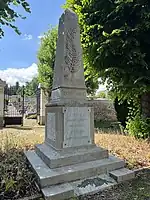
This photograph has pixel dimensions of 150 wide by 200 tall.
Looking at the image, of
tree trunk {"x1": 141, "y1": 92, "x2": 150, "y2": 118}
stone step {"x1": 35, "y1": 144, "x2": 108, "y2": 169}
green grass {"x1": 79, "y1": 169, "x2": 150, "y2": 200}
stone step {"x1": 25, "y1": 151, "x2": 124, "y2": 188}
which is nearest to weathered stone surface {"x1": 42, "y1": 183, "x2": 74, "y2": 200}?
stone step {"x1": 25, "y1": 151, "x2": 124, "y2": 188}

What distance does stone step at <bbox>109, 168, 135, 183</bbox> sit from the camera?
148 inches

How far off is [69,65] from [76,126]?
52.3 inches

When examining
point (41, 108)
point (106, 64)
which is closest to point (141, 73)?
point (106, 64)

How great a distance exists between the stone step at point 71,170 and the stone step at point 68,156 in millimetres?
81

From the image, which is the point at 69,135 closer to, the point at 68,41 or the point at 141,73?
the point at 68,41

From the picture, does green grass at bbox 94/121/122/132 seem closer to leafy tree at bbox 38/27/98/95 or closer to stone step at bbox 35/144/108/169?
leafy tree at bbox 38/27/98/95

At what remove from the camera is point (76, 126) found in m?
4.27

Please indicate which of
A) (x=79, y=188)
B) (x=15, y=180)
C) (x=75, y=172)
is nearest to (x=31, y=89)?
(x=15, y=180)

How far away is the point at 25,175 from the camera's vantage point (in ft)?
12.1

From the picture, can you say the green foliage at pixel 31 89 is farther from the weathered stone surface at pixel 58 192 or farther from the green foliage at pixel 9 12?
the weathered stone surface at pixel 58 192

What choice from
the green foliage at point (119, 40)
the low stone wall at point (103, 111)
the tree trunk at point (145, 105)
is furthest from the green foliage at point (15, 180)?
the low stone wall at point (103, 111)

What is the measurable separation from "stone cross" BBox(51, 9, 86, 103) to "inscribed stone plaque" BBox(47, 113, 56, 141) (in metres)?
0.36

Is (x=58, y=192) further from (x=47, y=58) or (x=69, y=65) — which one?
(x=47, y=58)

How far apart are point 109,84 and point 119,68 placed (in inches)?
56.8
